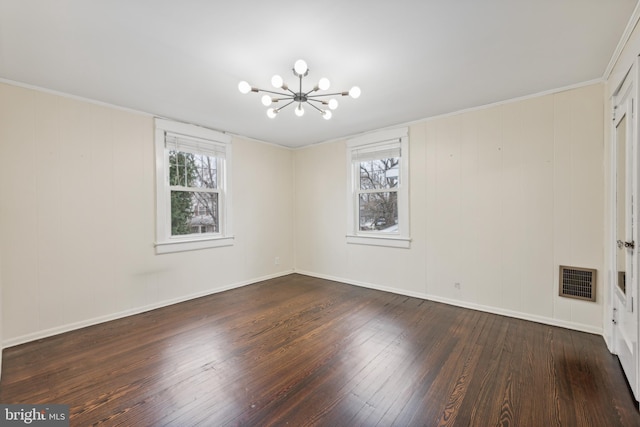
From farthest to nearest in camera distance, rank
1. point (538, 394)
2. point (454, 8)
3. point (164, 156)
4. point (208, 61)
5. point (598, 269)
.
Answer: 1. point (164, 156)
2. point (598, 269)
3. point (208, 61)
4. point (538, 394)
5. point (454, 8)

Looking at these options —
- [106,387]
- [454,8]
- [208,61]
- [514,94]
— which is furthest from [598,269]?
[106,387]

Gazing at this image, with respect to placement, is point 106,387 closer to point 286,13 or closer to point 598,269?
point 286,13

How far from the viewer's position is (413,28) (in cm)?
192

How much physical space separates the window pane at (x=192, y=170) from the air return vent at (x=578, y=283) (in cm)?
462

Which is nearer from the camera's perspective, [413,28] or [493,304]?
[413,28]

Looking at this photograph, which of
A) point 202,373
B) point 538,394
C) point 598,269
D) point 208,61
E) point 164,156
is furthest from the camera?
point 164,156

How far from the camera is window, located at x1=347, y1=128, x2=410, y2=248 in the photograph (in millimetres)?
4098

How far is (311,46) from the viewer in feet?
7.00

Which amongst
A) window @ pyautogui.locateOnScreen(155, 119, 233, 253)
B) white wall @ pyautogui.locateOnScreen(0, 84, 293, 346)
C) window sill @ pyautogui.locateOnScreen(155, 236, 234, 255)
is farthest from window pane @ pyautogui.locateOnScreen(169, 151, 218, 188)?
window sill @ pyautogui.locateOnScreen(155, 236, 234, 255)

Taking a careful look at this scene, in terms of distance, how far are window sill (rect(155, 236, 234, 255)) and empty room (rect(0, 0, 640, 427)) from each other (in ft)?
0.10

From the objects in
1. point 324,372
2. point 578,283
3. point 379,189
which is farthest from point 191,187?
point 578,283

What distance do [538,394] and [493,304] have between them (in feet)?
5.25

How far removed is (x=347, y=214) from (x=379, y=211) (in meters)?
0.57

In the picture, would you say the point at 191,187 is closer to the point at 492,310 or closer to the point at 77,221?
the point at 77,221
